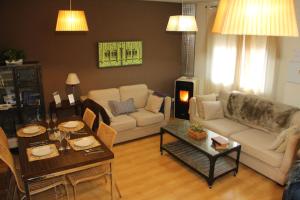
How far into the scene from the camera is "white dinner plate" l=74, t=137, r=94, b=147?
284 cm

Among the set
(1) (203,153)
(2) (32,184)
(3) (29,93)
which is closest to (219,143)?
(1) (203,153)

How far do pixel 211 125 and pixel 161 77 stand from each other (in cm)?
212

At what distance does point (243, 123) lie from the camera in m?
4.52

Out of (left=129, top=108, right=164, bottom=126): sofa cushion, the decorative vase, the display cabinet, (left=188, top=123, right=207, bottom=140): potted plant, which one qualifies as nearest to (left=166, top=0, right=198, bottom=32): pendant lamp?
(left=188, top=123, right=207, bottom=140): potted plant

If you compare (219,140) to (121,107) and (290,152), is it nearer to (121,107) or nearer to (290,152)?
(290,152)

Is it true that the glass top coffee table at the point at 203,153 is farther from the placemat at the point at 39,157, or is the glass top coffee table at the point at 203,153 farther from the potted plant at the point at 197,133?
the placemat at the point at 39,157

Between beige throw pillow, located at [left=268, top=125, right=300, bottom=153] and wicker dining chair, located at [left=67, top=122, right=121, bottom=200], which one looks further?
beige throw pillow, located at [left=268, top=125, right=300, bottom=153]

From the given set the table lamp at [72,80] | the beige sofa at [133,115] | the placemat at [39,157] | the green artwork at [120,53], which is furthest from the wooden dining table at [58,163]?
the green artwork at [120,53]

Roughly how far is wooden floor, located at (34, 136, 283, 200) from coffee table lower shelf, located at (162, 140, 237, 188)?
14cm

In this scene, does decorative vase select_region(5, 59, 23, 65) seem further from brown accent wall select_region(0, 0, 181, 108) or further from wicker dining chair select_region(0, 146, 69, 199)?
wicker dining chair select_region(0, 146, 69, 199)

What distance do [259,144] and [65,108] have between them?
3.45 m

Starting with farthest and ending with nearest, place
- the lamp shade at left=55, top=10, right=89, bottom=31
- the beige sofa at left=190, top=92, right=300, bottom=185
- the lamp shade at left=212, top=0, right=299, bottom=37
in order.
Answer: the beige sofa at left=190, top=92, right=300, bottom=185
the lamp shade at left=55, top=10, right=89, bottom=31
the lamp shade at left=212, top=0, right=299, bottom=37

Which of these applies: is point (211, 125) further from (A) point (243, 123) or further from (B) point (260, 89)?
(B) point (260, 89)

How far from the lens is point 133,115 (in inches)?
192
